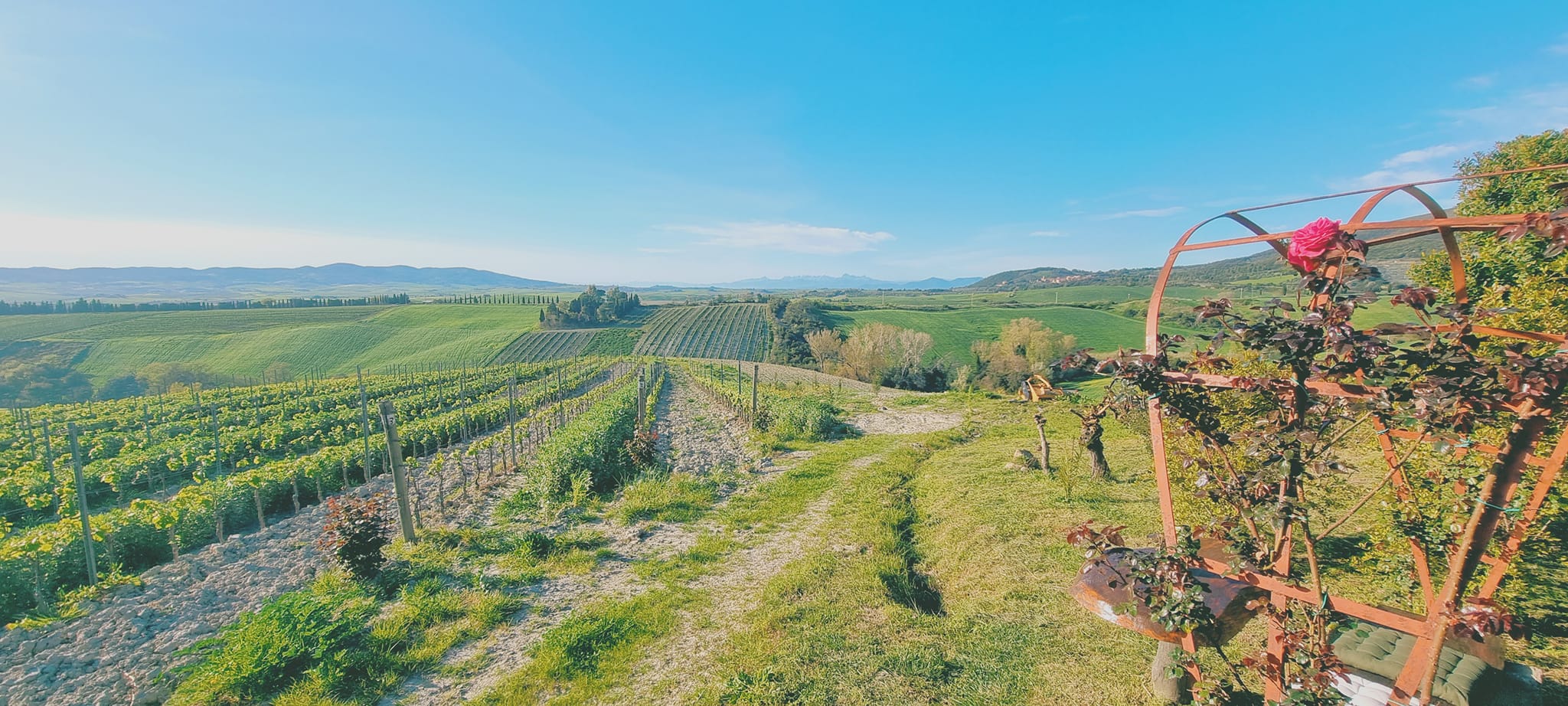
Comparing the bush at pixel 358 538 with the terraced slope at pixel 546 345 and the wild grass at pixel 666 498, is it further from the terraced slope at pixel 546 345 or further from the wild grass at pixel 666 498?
the terraced slope at pixel 546 345

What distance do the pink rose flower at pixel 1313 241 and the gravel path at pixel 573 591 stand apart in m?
6.90

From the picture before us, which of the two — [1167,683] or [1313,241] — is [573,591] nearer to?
[1167,683]

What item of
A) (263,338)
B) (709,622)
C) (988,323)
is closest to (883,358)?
(988,323)

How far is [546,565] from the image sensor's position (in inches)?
308

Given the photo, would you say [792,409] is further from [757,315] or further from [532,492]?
[757,315]

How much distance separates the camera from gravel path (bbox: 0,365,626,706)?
5.00 m

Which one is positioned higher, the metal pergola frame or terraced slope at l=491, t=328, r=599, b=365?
the metal pergola frame

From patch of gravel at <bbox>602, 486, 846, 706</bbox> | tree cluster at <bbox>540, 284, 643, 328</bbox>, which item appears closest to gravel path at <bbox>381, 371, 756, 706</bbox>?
patch of gravel at <bbox>602, 486, 846, 706</bbox>

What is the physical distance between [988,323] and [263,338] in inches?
3414

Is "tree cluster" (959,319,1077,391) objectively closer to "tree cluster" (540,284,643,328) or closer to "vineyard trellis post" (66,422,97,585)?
"vineyard trellis post" (66,422,97,585)

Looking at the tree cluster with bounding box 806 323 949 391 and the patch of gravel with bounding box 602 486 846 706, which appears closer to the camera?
the patch of gravel with bounding box 602 486 846 706

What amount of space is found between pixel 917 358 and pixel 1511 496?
152 ft

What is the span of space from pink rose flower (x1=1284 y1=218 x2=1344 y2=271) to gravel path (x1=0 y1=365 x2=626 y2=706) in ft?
29.9

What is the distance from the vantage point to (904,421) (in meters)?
20.4
